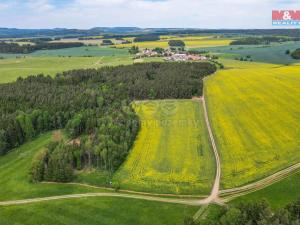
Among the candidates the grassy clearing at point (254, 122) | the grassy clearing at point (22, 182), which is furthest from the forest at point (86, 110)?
the grassy clearing at point (254, 122)

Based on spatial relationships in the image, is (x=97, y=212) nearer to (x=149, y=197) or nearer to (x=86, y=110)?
(x=149, y=197)

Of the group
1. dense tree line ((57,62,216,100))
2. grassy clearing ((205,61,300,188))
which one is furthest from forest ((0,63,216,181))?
grassy clearing ((205,61,300,188))

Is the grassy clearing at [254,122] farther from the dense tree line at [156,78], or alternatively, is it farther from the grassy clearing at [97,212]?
the grassy clearing at [97,212]

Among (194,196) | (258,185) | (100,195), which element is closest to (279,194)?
(258,185)

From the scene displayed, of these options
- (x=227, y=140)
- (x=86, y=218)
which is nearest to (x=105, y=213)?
(x=86, y=218)

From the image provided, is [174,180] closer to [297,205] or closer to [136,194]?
[136,194]
